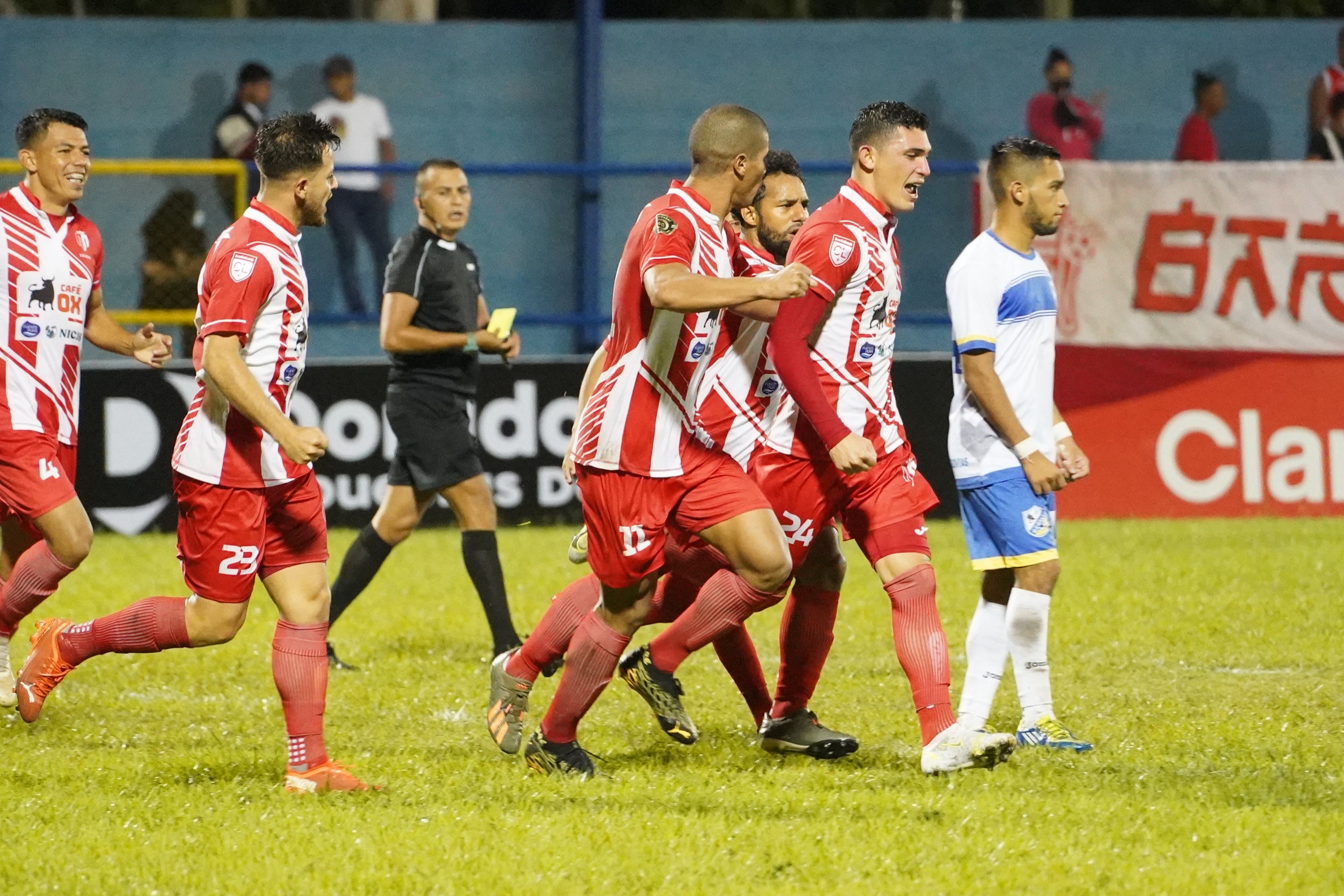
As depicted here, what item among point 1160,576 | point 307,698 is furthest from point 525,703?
point 1160,576

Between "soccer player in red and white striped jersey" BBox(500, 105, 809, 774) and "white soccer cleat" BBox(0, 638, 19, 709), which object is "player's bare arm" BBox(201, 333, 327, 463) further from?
"white soccer cleat" BBox(0, 638, 19, 709)

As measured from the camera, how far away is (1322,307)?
13789 millimetres

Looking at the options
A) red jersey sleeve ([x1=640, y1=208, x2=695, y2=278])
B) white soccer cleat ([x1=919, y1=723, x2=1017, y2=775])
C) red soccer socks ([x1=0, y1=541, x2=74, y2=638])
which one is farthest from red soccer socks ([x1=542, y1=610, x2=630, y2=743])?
red soccer socks ([x1=0, y1=541, x2=74, y2=638])

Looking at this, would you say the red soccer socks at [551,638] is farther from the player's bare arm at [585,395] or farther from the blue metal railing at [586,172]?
the blue metal railing at [586,172]

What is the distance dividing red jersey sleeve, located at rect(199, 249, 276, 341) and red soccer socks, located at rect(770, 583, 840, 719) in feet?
7.08

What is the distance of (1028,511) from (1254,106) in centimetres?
1331

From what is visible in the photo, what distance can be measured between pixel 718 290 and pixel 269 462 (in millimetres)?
1594

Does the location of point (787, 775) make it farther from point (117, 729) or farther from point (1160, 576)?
point (1160, 576)

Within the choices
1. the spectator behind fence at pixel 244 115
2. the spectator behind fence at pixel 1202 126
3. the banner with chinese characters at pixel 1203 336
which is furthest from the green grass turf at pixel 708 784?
the spectator behind fence at pixel 1202 126

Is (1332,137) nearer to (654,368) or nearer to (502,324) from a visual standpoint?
(502,324)

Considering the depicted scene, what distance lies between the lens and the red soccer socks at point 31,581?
7.41m

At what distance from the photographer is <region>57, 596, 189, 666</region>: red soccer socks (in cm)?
641

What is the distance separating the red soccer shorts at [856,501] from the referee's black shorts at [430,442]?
271 cm

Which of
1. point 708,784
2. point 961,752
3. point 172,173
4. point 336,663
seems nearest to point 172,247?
point 172,173
